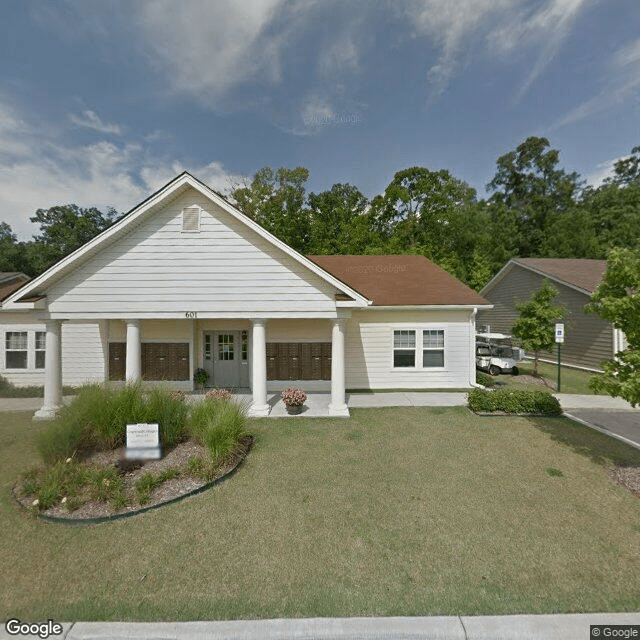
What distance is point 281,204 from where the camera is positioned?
109ft

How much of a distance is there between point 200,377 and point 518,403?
35.3 ft

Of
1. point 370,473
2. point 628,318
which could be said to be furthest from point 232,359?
point 628,318

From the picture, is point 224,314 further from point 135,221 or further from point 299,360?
point 299,360

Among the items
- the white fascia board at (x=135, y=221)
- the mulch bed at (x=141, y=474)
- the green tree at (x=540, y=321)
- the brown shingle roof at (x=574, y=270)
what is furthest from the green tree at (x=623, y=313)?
the brown shingle roof at (x=574, y=270)

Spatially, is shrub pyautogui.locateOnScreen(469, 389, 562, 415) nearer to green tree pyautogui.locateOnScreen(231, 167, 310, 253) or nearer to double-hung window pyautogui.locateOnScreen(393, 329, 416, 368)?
double-hung window pyautogui.locateOnScreen(393, 329, 416, 368)

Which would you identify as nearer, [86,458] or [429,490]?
[429,490]

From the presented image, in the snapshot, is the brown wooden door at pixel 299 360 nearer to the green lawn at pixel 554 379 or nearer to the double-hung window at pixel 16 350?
the green lawn at pixel 554 379

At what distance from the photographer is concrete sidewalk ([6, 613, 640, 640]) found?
2992 mm

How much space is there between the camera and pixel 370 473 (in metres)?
6.08

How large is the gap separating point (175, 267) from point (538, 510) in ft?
31.7

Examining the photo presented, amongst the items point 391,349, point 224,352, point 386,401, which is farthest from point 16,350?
point 391,349

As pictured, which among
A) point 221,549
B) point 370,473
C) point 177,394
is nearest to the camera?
point 221,549

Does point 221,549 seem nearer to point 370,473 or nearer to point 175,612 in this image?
point 175,612

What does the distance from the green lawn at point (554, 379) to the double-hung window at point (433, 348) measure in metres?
3.30
